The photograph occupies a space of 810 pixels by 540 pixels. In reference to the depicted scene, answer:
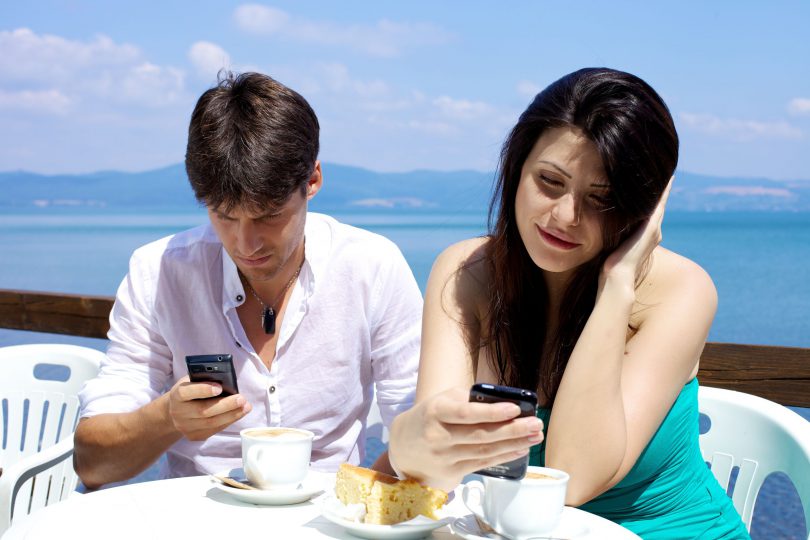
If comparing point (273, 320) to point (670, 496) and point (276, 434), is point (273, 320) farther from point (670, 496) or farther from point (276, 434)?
point (670, 496)

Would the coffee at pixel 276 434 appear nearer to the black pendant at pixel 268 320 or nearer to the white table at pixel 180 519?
the white table at pixel 180 519

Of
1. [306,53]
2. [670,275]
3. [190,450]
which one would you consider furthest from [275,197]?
[306,53]

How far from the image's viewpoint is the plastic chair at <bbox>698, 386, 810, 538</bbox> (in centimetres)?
193

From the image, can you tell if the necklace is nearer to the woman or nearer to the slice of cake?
the woman

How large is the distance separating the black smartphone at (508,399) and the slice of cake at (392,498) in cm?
13

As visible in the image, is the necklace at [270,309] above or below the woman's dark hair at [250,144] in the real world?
below

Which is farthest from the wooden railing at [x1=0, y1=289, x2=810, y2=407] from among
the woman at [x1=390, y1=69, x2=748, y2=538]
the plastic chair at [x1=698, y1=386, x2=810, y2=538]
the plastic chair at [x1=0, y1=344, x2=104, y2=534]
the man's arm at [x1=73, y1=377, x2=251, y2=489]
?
the plastic chair at [x1=0, y1=344, x2=104, y2=534]

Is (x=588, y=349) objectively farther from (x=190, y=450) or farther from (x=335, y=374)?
(x=190, y=450)

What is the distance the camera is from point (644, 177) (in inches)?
69.6

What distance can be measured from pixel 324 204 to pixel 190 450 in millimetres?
93785

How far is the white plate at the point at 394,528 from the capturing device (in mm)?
1286

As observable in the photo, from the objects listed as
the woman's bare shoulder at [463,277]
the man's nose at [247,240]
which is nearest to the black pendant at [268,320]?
the man's nose at [247,240]

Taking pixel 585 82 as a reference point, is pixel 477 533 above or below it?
below

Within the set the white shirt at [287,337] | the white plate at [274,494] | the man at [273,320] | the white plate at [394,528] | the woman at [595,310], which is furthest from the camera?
the white shirt at [287,337]
